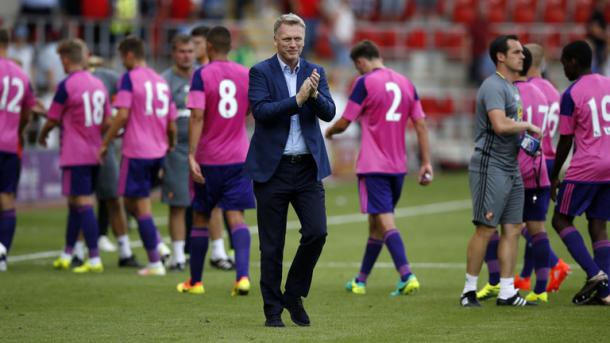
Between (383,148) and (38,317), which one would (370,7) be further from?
(38,317)

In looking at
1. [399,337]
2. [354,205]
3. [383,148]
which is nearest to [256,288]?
[383,148]

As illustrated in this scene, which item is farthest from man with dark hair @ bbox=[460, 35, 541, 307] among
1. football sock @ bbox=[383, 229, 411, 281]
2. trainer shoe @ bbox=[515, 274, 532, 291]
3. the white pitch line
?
the white pitch line

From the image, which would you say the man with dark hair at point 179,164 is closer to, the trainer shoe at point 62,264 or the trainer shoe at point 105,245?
the trainer shoe at point 62,264

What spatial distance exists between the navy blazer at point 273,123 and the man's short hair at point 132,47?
Result: 4.49 metres

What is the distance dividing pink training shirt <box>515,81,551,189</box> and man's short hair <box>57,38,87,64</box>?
17.1 ft

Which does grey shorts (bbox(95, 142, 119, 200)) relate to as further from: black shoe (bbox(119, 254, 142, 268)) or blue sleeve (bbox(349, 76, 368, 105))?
blue sleeve (bbox(349, 76, 368, 105))

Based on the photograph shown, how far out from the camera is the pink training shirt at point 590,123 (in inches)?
452

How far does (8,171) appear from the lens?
14523 mm

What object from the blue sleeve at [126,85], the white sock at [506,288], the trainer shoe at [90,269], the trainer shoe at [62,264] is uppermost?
the blue sleeve at [126,85]

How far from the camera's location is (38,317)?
1077cm

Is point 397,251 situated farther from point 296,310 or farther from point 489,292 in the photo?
point 296,310

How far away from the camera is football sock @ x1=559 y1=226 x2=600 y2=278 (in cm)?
1150

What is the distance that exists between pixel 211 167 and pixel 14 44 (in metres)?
11.9

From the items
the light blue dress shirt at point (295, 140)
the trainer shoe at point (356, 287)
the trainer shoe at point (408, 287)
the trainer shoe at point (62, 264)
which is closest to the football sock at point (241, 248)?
the trainer shoe at point (356, 287)
